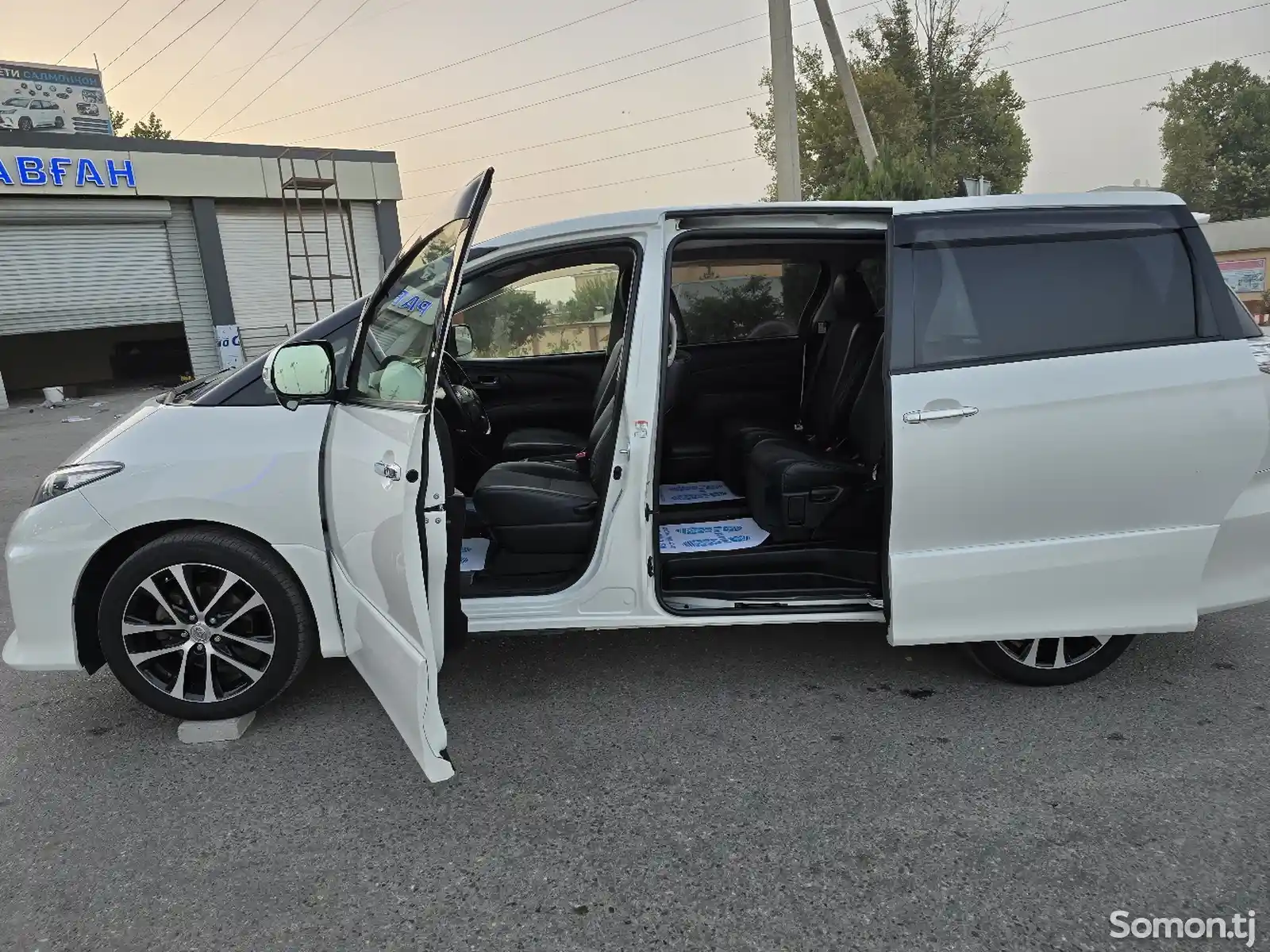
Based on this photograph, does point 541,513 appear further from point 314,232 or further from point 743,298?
point 314,232

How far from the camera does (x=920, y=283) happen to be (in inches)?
118

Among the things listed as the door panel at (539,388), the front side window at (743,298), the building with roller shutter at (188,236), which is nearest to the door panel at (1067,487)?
the front side window at (743,298)

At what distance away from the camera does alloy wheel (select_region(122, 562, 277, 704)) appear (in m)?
3.00

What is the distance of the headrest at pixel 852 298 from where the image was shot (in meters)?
4.00

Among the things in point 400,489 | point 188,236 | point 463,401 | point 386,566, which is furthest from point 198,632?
point 188,236

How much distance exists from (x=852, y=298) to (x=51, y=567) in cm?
352

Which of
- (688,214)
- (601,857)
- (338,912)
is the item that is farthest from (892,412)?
(338,912)

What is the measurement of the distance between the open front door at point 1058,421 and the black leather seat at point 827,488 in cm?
55

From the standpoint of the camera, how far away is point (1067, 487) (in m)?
2.90

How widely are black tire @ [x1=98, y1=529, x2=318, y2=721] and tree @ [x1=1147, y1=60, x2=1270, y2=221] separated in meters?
54.8

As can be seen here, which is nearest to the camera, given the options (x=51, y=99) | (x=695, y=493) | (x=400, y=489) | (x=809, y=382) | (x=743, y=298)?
(x=400, y=489)

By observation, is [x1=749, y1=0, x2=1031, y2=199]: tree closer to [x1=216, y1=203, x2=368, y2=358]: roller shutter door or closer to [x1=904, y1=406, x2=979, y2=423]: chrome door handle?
[x1=216, y1=203, x2=368, y2=358]: roller shutter door

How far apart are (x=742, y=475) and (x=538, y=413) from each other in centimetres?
164

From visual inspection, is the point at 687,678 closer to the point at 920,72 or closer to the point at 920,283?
the point at 920,283
